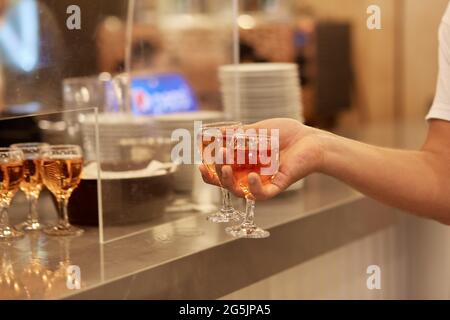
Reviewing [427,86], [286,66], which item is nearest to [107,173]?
[286,66]

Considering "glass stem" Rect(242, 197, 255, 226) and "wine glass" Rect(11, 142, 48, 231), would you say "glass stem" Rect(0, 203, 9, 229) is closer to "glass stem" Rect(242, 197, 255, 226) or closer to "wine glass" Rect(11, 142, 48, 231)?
"wine glass" Rect(11, 142, 48, 231)

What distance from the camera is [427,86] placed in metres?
5.09

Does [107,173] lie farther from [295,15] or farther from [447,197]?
[295,15]

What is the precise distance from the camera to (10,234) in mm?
1444

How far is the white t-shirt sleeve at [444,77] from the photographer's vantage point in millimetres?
1466

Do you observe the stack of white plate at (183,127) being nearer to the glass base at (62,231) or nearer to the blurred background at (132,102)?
the blurred background at (132,102)

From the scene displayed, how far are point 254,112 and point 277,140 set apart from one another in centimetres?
63

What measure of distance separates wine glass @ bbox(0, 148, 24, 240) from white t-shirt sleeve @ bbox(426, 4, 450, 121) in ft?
2.44

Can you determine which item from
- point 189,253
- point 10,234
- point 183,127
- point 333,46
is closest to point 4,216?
point 10,234

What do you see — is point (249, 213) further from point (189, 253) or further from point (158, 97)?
point (158, 97)

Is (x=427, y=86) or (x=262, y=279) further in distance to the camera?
(x=427, y=86)

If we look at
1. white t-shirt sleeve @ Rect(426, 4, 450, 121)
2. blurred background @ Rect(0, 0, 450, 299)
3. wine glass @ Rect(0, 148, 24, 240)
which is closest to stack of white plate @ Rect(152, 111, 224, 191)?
blurred background @ Rect(0, 0, 450, 299)

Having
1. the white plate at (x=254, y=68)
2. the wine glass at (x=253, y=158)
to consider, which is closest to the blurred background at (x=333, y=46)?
the white plate at (x=254, y=68)
